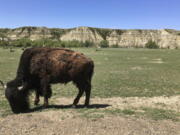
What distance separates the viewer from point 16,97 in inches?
281

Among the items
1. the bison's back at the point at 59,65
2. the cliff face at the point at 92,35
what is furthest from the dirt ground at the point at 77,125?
the cliff face at the point at 92,35

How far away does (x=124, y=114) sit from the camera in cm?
718

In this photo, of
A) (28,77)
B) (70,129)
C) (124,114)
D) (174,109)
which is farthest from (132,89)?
(70,129)

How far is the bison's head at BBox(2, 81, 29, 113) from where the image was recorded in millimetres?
7098

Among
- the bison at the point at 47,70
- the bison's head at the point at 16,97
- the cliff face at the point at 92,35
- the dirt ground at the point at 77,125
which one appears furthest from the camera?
the cliff face at the point at 92,35

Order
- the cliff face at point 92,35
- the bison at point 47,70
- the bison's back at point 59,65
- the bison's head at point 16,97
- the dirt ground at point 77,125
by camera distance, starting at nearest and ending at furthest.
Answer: the dirt ground at point 77,125
the bison's head at point 16,97
the bison at point 47,70
the bison's back at point 59,65
the cliff face at point 92,35

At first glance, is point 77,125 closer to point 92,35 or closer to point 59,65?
point 59,65

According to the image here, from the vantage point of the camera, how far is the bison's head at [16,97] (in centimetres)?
710

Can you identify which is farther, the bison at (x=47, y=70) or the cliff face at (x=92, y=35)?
the cliff face at (x=92, y=35)

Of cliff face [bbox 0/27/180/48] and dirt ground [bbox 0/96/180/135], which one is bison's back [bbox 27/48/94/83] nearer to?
dirt ground [bbox 0/96/180/135]

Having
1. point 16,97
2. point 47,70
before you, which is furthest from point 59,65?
point 16,97

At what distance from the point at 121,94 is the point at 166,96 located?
225cm

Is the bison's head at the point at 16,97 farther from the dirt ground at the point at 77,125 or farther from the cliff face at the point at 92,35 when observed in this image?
the cliff face at the point at 92,35

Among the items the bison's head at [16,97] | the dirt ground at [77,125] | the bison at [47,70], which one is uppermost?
the bison at [47,70]
